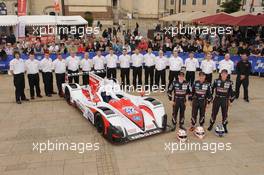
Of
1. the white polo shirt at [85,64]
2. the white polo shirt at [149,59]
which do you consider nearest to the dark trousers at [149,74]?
the white polo shirt at [149,59]

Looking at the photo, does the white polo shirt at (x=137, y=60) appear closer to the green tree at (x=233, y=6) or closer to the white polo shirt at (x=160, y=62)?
the white polo shirt at (x=160, y=62)

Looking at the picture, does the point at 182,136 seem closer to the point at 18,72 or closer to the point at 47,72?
the point at 47,72

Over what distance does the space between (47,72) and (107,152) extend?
556 cm

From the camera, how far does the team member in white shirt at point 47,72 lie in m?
11.6

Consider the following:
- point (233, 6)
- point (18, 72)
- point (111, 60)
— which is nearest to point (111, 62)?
point (111, 60)

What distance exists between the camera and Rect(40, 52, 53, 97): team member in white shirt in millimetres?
11648

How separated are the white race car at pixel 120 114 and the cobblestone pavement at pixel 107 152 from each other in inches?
10.8

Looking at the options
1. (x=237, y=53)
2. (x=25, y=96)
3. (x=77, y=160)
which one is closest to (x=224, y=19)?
(x=237, y=53)

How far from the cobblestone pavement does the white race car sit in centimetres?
27

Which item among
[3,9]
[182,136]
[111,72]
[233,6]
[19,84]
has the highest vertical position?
[233,6]

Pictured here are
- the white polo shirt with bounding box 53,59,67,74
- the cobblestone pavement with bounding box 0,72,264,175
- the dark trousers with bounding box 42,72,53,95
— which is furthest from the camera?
the dark trousers with bounding box 42,72,53,95

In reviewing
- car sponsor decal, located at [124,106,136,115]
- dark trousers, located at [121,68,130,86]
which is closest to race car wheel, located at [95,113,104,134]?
car sponsor decal, located at [124,106,136,115]

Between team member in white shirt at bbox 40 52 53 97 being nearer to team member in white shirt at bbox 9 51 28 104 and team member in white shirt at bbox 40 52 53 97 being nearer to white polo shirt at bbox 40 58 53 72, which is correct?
white polo shirt at bbox 40 58 53 72

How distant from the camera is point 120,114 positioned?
8.22 meters
